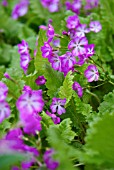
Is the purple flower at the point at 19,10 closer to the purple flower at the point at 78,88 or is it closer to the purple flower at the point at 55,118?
the purple flower at the point at 78,88

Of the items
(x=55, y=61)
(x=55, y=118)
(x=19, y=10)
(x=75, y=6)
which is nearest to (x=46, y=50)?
(x=55, y=61)

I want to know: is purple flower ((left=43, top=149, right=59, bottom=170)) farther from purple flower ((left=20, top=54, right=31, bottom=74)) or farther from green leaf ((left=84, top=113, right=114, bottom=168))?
purple flower ((left=20, top=54, right=31, bottom=74))

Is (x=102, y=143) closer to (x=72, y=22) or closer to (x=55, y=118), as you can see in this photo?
(x=55, y=118)

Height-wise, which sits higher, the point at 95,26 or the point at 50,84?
the point at 95,26

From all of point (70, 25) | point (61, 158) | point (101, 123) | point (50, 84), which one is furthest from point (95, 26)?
point (61, 158)

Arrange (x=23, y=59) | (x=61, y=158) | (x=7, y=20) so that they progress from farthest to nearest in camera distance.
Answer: (x=7, y=20) < (x=23, y=59) < (x=61, y=158)

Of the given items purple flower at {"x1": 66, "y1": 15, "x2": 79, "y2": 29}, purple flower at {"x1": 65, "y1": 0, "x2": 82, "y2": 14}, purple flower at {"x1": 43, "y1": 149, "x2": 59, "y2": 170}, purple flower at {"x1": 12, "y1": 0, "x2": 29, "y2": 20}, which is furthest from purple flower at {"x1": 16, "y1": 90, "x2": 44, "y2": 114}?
purple flower at {"x1": 12, "y1": 0, "x2": 29, "y2": 20}

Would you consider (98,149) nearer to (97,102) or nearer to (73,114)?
(73,114)
